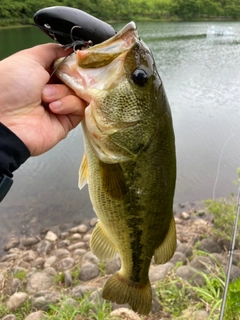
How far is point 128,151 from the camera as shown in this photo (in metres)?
1.70

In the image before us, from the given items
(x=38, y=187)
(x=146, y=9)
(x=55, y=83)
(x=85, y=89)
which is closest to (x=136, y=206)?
(x=85, y=89)

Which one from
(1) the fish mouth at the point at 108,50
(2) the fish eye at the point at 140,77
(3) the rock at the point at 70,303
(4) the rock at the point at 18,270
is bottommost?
(4) the rock at the point at 18,270

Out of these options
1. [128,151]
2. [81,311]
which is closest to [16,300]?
[81,311]

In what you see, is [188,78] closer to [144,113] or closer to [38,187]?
[38,187]

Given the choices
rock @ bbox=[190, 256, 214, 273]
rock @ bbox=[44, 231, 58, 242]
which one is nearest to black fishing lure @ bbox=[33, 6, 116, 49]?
rock @ bbox=[190, 256, 214, 273]

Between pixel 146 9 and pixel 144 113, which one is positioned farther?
pixel 146 9

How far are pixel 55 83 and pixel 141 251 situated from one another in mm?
1115

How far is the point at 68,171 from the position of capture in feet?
25.3

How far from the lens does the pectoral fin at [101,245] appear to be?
2.04 meters

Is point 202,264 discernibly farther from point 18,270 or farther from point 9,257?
point 9,257

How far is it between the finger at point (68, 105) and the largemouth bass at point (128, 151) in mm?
63

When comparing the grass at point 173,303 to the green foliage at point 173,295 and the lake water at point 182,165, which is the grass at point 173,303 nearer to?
the green foliage at point 173,295

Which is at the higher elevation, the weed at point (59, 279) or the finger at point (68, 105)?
the finger at point (68, 105)

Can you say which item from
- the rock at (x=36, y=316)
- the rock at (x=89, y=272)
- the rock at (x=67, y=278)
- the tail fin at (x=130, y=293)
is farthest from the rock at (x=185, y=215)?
the tail fin at (x=130, y=293)
